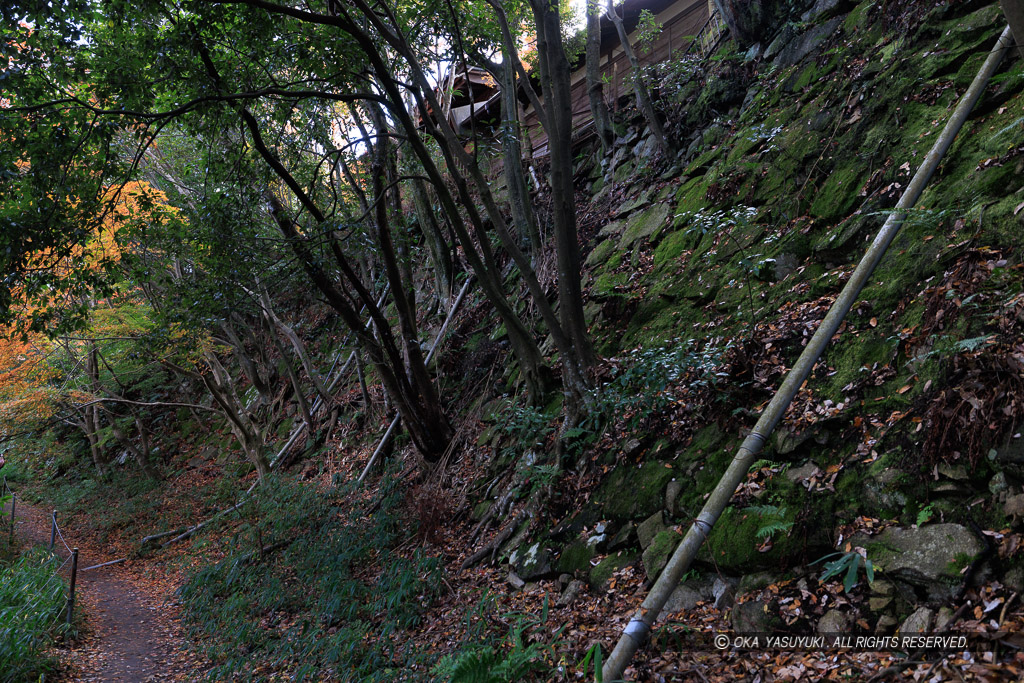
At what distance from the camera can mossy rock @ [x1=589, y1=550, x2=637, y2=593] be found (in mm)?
5074

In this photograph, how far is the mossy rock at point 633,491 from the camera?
5262mm

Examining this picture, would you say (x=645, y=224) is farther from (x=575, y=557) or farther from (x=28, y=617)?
(x=28, y=617)

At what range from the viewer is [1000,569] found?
2.93 metres

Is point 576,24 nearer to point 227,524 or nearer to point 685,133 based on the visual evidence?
point 685,133

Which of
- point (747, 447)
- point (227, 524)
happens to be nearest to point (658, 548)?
point (747, 447)

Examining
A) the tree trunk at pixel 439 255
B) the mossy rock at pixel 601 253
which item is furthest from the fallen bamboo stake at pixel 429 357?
the mossy rock at pixel 601 253

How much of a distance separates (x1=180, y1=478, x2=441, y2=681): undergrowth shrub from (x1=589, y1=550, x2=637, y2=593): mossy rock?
205 centimetres

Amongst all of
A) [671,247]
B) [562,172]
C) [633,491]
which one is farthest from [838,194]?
[633,491]

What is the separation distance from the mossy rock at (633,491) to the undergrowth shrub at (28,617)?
7.17 meters

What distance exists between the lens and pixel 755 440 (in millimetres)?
3605

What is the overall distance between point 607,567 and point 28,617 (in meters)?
8.26

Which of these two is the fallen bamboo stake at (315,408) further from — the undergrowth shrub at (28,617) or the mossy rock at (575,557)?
the mossy rock at (575,557)

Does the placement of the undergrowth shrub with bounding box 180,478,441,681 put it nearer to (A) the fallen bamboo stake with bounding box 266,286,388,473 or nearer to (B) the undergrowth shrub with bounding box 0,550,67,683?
(B) the undergrowth shrub with bounding box 0,550,67,683

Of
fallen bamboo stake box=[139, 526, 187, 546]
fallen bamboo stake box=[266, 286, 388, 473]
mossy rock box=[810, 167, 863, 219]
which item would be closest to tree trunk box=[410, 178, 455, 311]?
fallen bamboo stake box=[266, 286, 388, 473]
